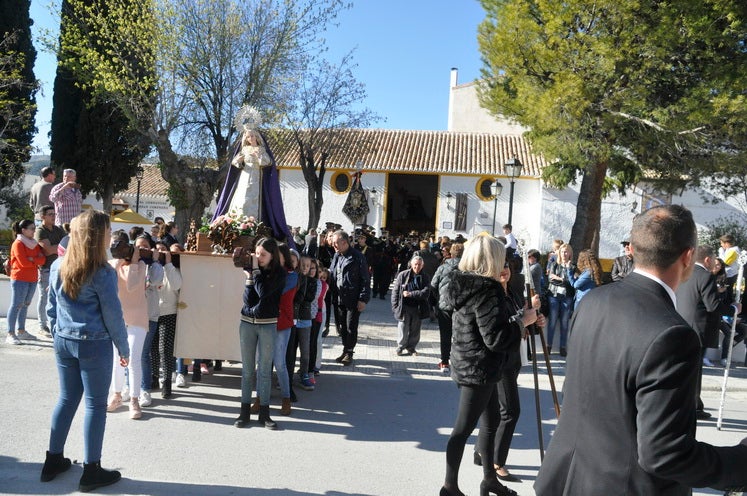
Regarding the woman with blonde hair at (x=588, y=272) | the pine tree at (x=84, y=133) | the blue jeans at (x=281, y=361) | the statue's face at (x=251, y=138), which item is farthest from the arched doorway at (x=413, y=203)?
the blue jeans at (x=281, y=361)

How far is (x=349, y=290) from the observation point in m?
9.06

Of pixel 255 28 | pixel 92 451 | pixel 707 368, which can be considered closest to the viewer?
pixel 92 451

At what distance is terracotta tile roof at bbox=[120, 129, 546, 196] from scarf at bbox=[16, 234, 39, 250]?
2597cm

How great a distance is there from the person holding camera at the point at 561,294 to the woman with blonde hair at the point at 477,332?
21.0 ft

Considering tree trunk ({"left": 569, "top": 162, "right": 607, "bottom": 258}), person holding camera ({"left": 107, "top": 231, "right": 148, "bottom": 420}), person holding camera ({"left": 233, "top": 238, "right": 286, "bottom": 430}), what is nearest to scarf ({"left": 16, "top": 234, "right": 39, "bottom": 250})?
person holding camera ({"left": 107, "top": 231, "right": 148, "bottom": 420})

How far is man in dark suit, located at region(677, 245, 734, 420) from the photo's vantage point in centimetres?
670

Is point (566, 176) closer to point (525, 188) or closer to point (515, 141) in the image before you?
point (525, 188)

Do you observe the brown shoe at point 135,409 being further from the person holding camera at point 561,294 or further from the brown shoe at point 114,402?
the person holding camera at point 561,294

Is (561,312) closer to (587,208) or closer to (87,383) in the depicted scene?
(87,383)

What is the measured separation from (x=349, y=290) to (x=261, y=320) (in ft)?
10.7

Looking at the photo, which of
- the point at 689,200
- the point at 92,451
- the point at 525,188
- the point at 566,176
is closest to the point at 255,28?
the point at 566,176

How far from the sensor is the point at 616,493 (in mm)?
2131

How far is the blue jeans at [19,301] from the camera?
868 centimetres

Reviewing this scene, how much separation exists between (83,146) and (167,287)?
2090cm
